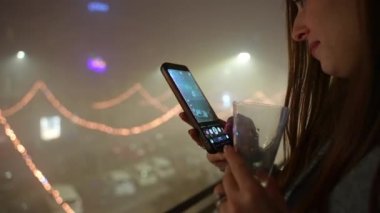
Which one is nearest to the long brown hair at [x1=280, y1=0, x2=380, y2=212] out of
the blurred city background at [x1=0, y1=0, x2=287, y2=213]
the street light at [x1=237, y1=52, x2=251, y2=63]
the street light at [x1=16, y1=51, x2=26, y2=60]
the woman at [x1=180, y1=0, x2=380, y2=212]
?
the woman at [x1=180, y1=0, x2=380, y2=212]

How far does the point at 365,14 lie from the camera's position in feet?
1.47

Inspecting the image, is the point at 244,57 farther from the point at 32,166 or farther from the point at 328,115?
the point at 328,115

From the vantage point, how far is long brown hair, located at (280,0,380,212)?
44 cm

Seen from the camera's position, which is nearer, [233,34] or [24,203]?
[24,203]

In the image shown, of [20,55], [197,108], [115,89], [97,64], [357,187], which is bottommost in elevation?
[357,187]

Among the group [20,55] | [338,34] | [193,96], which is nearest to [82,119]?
[20,55]

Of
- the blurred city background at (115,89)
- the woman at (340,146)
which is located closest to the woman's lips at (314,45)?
the woman at (340,146)

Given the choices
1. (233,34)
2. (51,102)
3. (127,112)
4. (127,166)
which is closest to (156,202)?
(127,166)

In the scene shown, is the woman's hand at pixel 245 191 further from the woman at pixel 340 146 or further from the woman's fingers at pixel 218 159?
the woman's fingers at pixel 218 159

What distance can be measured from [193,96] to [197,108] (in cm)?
3

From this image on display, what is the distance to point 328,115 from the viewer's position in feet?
2.09

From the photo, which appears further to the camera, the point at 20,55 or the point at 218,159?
the point at 20,55

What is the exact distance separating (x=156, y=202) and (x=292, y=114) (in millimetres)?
1120

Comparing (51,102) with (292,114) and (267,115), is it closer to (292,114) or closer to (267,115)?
(292,114)
